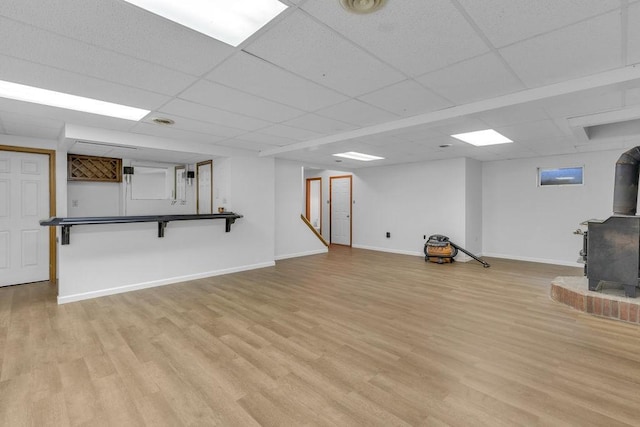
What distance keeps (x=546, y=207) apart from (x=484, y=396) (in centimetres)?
590

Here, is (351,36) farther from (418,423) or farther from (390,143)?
(390,143)

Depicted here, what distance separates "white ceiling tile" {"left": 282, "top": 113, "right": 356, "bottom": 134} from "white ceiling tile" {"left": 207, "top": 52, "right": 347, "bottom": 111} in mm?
440

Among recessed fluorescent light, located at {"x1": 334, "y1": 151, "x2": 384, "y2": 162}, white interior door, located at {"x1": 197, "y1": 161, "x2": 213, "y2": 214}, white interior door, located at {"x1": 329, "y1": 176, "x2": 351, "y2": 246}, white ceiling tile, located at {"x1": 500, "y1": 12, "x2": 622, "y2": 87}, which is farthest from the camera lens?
white interior door, located at {"x1": 329, "y1": 176, "x2": 351, "y2": 246}

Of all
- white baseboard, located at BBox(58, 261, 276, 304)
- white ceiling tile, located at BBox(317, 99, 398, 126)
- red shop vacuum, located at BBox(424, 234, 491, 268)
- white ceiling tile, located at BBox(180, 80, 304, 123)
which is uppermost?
white ceiling tile, located at BBox(317, 99, 398, 126)

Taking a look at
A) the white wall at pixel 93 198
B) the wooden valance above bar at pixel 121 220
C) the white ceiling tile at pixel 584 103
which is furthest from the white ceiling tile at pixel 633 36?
the white wall at pixel 93 198

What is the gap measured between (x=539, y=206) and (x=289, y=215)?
545cm

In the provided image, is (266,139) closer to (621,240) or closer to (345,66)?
(345,66)

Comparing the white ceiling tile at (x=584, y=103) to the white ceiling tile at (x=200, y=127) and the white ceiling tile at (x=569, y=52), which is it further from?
the white ceiling tile at (x=200, y=127)

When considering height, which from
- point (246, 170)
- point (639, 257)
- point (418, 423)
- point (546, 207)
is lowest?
point (418, 423)

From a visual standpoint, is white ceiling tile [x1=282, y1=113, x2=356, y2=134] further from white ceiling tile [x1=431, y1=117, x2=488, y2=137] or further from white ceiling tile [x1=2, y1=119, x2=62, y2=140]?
white ceiling tile [x1=2, y1=119, x2=62, y2=140]

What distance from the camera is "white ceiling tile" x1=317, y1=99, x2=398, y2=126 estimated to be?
Result: 10.6ft

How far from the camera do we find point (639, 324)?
317 centimetres

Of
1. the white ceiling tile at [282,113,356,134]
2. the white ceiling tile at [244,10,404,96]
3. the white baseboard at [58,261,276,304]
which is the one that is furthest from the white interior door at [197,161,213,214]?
the white ceiling tile at [244,10,404,96]

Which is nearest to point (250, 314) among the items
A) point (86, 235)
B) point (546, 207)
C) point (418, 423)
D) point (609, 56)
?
point (418, 423)
